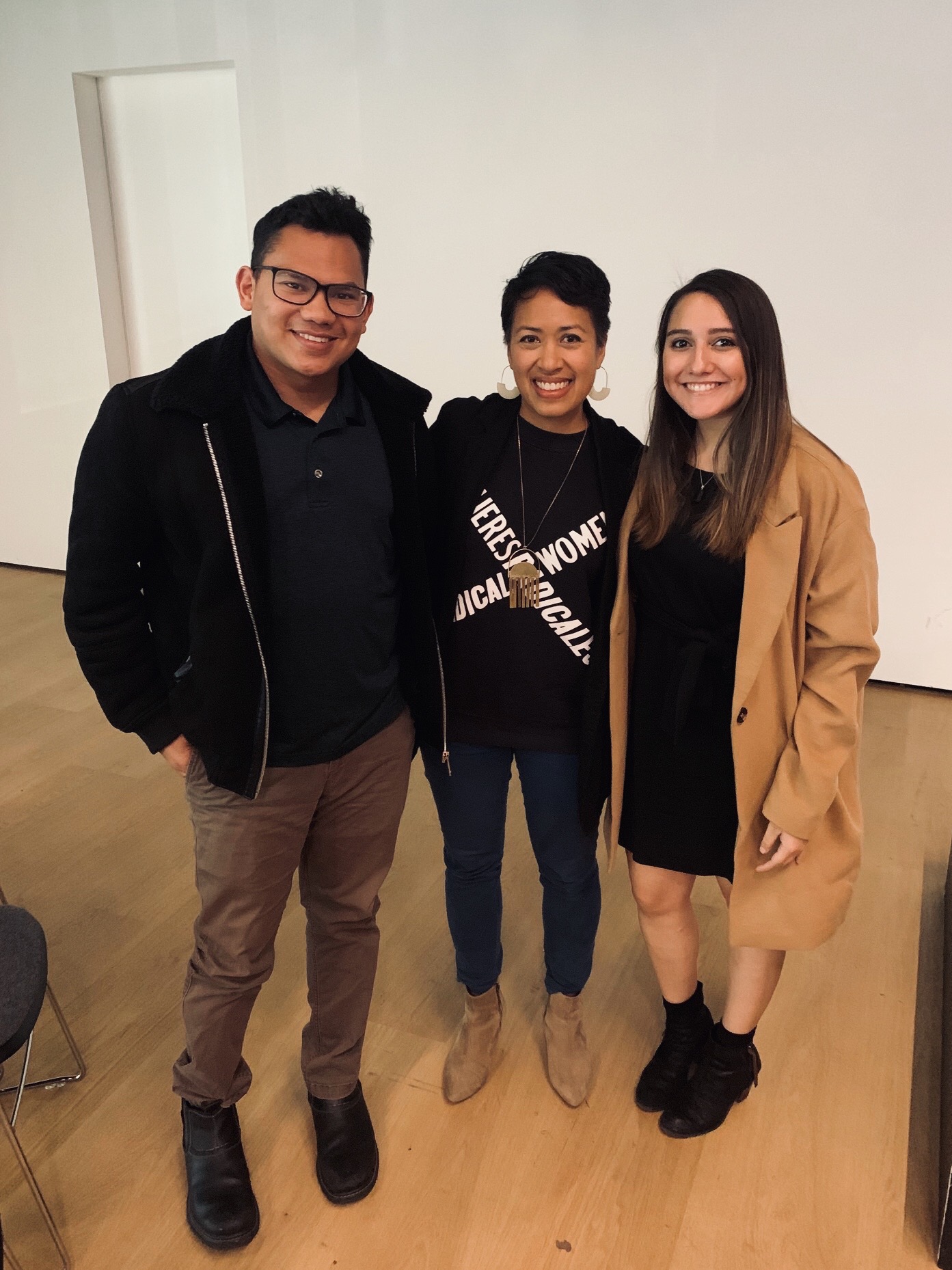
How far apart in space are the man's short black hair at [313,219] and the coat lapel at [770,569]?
742 mm

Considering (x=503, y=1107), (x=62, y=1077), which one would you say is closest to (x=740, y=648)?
(x=503, y=1107)

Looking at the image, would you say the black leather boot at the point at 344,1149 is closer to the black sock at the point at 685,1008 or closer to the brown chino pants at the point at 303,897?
the brown chino pants at the point at 303,897

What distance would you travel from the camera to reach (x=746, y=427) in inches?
56.1

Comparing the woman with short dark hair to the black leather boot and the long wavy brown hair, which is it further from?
the black leather boot

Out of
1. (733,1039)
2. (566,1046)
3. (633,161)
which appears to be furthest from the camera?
(633,161)

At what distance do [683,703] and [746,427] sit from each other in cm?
45

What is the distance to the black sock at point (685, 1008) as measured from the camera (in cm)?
185

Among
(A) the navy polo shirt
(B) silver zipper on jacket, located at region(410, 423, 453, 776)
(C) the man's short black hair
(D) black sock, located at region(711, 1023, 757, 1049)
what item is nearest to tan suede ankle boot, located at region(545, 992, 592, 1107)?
(D) black sock, located at region(711, 1023, 757, 1049)

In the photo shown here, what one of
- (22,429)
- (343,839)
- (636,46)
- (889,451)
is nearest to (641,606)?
(343,839)

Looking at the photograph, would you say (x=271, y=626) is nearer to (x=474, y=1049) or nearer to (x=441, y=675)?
(x=441, y=675)

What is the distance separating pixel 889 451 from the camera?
360 cm

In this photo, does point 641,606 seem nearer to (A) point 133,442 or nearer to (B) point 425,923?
(A) point 133,442

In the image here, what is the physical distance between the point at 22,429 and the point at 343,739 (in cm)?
440

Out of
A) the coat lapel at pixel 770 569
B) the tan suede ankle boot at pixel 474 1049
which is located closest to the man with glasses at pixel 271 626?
the tan suede ankle boot at pixel 474 1049
